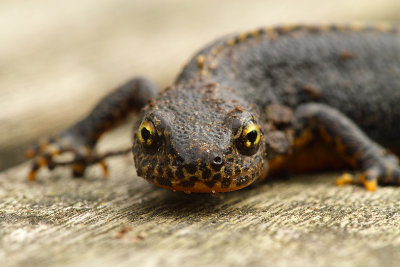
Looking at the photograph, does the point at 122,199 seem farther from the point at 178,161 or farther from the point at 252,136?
the point at 252,136

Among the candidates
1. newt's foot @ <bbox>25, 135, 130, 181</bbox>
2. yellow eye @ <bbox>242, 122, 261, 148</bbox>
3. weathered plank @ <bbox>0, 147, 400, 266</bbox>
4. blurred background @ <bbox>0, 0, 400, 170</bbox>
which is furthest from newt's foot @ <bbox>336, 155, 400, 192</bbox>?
blurred background @ <bbox>0, 0, 400, 170</bbox>

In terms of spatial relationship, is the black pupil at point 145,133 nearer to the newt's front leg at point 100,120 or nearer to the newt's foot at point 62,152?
the newt's foot at point 62,152

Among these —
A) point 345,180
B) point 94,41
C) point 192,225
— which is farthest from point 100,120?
point 94,41

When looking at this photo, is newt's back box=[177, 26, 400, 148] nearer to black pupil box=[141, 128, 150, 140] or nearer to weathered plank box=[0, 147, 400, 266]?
weathered plank box=[0, 147, 400, 266]

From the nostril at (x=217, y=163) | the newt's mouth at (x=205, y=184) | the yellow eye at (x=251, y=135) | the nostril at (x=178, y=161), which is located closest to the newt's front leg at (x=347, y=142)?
the yellow eye at (x=251, y=135)

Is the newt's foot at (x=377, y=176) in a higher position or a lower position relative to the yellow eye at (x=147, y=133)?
lower

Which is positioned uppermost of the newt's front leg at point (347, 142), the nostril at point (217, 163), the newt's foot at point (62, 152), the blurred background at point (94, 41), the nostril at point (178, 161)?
the blurred background at point (94, 41)
